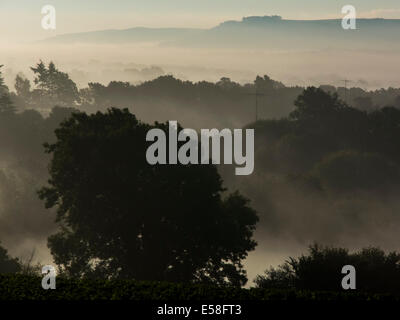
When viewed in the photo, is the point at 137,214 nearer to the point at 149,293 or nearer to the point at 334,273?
the point at 334,273

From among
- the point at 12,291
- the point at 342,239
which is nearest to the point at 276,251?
the point at 342,239

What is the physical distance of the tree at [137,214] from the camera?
51.4m

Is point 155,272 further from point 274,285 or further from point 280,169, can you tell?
point 280,169

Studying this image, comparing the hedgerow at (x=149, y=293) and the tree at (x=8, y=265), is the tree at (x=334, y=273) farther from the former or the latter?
the tree at (x=8, y=265)

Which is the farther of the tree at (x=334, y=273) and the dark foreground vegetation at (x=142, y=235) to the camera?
the tree at (x=334, y=273)

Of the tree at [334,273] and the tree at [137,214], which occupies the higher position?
the tree at [137,214]

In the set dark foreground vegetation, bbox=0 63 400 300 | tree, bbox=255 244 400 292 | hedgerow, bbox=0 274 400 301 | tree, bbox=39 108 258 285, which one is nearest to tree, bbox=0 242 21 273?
dark foreground vegetation, bbox=0 63 400 300

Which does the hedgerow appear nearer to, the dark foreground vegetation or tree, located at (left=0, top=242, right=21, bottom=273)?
the dark foreground vegetation

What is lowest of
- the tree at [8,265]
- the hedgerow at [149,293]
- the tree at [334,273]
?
the hedgerow at [149,293]

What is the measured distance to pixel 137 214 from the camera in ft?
169

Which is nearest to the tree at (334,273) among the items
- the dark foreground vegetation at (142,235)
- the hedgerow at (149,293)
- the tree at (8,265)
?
the dark foreground vegetation at (142,235)

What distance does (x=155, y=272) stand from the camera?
51188 mm

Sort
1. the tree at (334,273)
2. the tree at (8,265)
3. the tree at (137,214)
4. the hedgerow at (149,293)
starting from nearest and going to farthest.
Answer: the hedgerow at (149,293), the tree at (334,273), the tree at (137,214), the tree at (8,265)

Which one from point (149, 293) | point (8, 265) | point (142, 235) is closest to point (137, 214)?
point (142, 235)
